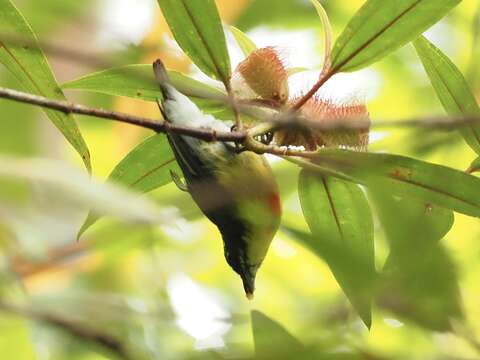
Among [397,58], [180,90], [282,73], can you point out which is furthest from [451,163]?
[397,58]

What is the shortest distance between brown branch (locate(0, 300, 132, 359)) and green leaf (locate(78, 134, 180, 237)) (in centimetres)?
13

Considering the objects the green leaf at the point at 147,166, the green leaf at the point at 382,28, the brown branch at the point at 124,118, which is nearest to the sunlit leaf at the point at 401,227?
the brown branch at the point at 124,118

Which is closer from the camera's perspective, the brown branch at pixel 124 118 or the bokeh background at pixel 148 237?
the brown branch at pixel 124 118

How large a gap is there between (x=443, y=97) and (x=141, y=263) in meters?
1.47

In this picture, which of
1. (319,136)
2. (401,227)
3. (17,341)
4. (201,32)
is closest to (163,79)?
(201,32)

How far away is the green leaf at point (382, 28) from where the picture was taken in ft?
3.12

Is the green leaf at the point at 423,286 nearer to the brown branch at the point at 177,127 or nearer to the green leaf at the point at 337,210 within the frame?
the brown branch at the point at 177,127

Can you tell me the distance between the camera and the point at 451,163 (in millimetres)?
1228

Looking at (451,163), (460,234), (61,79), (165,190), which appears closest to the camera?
Result: (451,163)

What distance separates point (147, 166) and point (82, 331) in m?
0.24

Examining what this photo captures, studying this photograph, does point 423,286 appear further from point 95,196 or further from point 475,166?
point 475,166

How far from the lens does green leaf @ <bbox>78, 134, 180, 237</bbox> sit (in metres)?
1.06

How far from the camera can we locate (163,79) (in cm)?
96

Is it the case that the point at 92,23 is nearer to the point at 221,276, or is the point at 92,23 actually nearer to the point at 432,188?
the point at 432,188
